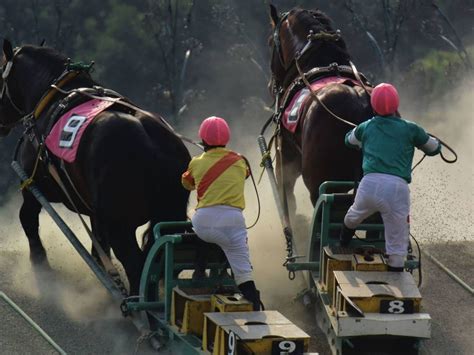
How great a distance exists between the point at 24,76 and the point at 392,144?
15.3 feet

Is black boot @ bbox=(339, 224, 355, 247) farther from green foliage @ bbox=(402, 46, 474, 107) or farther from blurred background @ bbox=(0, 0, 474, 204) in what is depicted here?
blurred background @ bbox=(0, 0, 474, 204)

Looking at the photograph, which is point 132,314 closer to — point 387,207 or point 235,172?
point 235,172

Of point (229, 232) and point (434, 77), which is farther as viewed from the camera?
point (434, 77)

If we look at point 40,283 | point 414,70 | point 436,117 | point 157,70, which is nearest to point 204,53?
point 157,70

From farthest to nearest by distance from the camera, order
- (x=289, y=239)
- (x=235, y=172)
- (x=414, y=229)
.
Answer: (x=414, y=229) → (x=289, y=239) → (x=235, y=172)

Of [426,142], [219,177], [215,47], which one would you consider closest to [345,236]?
[426,142]

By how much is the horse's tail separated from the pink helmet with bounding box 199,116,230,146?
1049 mm

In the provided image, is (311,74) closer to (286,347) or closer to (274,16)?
(274,16)

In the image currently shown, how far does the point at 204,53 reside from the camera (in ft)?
123

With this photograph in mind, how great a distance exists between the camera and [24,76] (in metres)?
12.8

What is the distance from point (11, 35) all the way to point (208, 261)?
21.6 m

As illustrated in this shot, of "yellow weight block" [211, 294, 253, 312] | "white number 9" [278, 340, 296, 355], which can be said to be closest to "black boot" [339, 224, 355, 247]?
"yellow weight block" [211, 294, 253, 312]

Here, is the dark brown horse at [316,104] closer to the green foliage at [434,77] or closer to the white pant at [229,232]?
the white pant at [229,232]

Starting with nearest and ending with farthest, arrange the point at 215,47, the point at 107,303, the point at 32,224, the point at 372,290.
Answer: the point at 372,290
the point at 107,303
the point at 32,224
the point at 215,47
